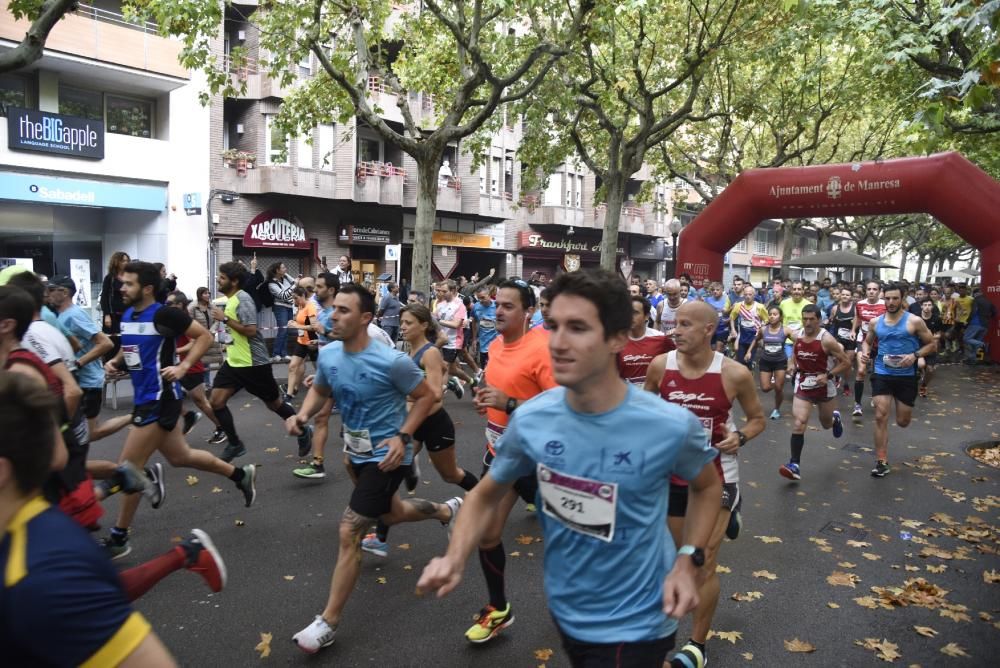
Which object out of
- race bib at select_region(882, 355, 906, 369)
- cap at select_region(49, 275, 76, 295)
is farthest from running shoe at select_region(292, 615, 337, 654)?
race bib at select_region(882, 355, 906, 369)

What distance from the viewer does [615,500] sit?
227cm

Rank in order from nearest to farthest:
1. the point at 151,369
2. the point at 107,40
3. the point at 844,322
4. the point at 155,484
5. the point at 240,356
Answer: the point at 151,369 < the point at 155,484 < the point at 240,356 < the point at 844,322 < the point at 107,40

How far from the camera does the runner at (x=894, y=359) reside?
8.05 metres

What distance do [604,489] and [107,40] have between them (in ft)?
67.6

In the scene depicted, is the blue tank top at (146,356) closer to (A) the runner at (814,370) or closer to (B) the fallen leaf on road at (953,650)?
(B) the fallen leaf on road at (953,650)

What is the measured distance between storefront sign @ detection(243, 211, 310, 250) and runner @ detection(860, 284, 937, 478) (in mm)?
18608

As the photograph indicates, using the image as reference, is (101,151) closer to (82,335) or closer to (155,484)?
(82,335)

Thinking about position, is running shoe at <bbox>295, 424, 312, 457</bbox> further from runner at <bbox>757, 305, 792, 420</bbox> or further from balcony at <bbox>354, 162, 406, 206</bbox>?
balcony at <bbox>354, 162, 406, 206</bbox>

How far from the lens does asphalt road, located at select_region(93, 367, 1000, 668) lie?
4047 millimetres

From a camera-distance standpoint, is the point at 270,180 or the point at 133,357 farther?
the point at 270,180

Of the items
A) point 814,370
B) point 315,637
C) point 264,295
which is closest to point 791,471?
point 814,370

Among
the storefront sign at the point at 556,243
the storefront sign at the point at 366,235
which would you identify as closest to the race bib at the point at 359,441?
Answer: the storefront sign at the point at 366,235

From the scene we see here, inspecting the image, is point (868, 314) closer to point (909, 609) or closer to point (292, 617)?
point (909, 609)

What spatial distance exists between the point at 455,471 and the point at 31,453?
4.29 metres
